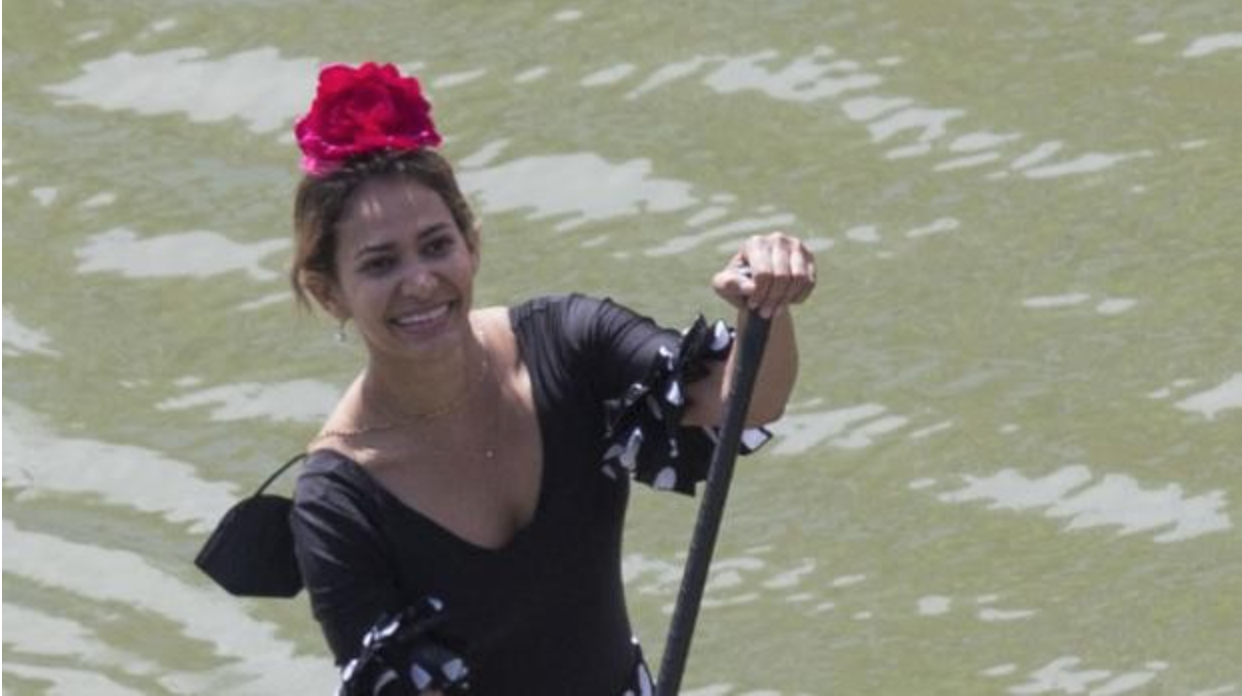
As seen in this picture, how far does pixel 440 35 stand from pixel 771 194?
96 centimetres

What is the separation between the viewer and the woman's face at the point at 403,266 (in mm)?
3176

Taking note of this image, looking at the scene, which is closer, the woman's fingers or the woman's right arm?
the woman's fingers

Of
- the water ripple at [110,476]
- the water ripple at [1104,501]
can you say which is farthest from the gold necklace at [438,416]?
the water ripple at [110,476]

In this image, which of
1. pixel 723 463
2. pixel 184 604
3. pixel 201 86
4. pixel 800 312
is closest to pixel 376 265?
pixel 723 463

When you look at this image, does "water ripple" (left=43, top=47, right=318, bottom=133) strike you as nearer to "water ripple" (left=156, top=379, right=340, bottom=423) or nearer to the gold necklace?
"water ripple" (left=156, top=379, right=340, bottom=423)

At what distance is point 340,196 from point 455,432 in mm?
258

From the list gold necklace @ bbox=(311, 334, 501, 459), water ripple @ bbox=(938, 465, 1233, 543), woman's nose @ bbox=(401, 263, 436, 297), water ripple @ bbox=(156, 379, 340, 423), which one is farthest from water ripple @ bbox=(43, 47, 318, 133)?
woman's nose @ bbox=(401, 263, 436, 297)

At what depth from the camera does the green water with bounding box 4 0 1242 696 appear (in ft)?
15.8

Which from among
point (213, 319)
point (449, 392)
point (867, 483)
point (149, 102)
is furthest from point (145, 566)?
point (449, 392)

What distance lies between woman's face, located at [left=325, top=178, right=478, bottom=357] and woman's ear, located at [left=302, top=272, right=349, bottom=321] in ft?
0.10

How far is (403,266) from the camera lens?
3180 mm

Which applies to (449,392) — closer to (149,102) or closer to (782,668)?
(782,668)

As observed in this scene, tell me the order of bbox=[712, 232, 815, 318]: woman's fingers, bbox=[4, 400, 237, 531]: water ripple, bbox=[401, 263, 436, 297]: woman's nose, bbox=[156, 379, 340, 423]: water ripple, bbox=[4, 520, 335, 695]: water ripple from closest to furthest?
1. bbox=[712, 232, 815, 318]: woman's fingers
2. bbox=[401, 263, 436, 297]: woman's nose
3. bbox=[4, 520, 335, 695]: water ripple
4. bbox=[4, 400, 237, 531]: water ripple
5. bbox=[156, 379, 340, 423]: water ripple

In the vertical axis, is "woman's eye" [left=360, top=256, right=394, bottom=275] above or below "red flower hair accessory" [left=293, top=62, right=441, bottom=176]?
below
